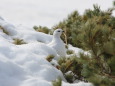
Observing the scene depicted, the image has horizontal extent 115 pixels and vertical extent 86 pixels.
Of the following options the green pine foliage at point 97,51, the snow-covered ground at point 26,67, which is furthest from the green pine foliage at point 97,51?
the snow-covered ground at point 26,67

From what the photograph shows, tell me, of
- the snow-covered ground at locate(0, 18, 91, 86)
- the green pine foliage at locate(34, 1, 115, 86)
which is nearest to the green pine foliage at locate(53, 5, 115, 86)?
the green pine foliage at locate(34, 1, 115, 86)

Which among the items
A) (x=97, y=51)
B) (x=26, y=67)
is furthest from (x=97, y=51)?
(x=26, y=67)

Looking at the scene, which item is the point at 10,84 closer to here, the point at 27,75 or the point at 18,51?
the point at 27,75

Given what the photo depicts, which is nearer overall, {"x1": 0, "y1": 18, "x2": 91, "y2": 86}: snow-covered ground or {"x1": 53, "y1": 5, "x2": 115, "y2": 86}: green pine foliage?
{"x1": 53, "y1": 5, "x2": 115, "y2": 86}: green pine foliage

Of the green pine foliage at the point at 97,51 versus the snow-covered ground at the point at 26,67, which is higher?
the snow-covered ground at the point at 26,67

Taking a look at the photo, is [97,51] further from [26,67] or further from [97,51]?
[26,67]

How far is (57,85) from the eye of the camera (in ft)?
12.2

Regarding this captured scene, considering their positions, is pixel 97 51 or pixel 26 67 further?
pixel 26 67

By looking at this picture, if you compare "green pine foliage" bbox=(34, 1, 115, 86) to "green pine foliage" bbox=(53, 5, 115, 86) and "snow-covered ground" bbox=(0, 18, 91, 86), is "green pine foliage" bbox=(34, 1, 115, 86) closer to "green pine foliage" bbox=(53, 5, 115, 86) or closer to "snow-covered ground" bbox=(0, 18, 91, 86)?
"green pine foliage" bbox=(53, 5, 115, 86)

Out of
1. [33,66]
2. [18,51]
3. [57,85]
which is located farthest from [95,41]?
[18,51]

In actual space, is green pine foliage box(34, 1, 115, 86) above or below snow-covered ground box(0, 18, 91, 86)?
below

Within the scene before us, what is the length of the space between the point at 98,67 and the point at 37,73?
1.33 metres

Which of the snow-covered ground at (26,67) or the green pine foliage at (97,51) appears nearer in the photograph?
the green pine foliage at (97,51)

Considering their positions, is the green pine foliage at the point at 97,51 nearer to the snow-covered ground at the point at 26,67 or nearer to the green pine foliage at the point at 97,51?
the green pine foliage at the point at 97,51
